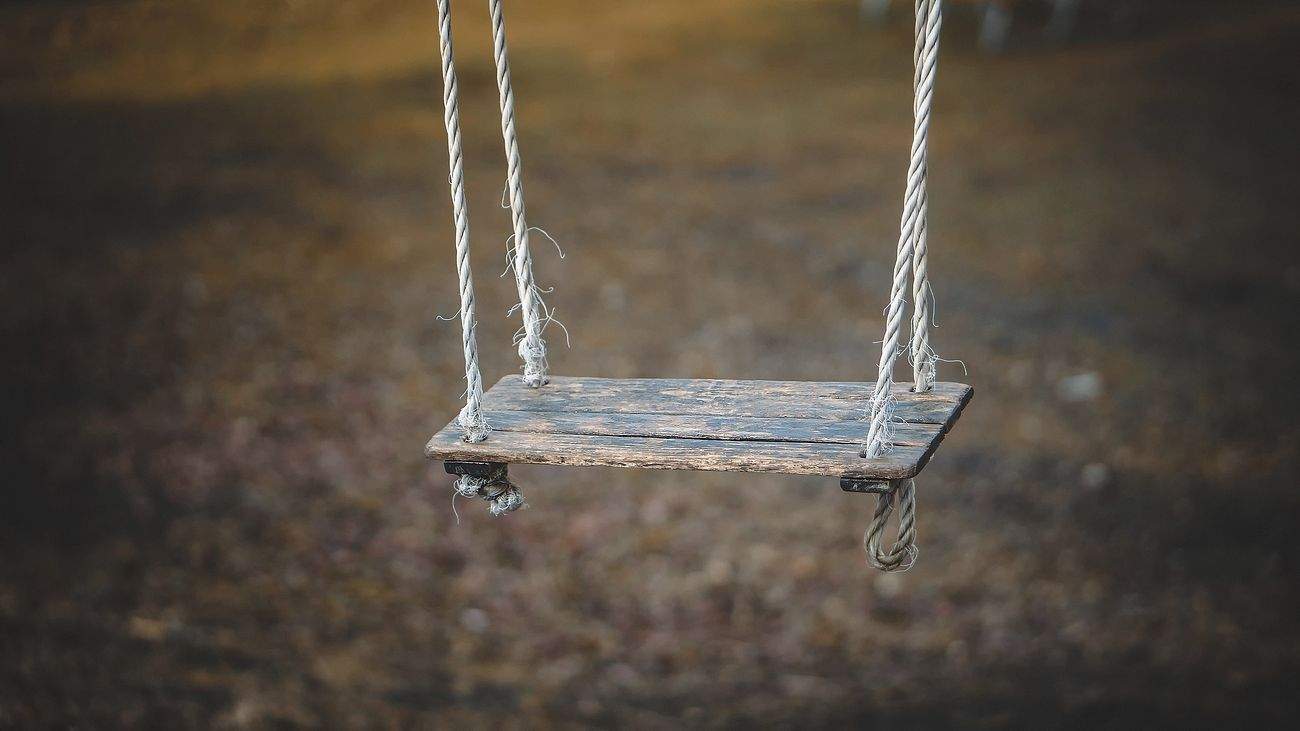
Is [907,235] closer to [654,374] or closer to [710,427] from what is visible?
[710,427]

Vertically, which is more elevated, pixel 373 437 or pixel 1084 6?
pixel 1084 6

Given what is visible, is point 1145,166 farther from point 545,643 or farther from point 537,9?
point 537,9

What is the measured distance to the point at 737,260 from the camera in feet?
22.8

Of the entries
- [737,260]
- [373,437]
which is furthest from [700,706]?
[737,260]

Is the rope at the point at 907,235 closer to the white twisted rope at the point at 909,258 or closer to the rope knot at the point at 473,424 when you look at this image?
the white twisted rope at the point at 909,258

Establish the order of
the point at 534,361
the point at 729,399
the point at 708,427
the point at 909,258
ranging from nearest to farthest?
the point at 909,258, the point at 708,427, the point at 729,399, the point at 534,361

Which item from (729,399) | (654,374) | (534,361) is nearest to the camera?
(729,399)

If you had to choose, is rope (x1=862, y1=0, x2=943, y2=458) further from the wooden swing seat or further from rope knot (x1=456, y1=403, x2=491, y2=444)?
rope knot (x1=456, y1=403, x2=491, y2=444)

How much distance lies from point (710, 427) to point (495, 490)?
1.32 ft

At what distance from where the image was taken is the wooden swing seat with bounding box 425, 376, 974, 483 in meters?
1.79

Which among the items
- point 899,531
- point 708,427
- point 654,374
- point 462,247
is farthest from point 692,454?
point 654,374

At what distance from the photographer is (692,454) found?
1.81 metres

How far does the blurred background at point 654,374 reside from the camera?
399cm

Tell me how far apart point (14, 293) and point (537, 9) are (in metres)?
7.65
